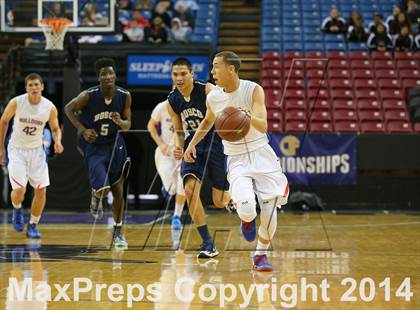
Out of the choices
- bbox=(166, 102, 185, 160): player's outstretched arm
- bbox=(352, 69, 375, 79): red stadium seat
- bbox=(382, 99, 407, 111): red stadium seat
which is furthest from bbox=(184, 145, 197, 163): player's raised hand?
bbox=(352, 69, 375, 79): red stadium seat

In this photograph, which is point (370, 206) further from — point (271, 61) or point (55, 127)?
point (55, 127)

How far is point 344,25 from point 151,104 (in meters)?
5.51

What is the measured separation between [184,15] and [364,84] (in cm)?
479

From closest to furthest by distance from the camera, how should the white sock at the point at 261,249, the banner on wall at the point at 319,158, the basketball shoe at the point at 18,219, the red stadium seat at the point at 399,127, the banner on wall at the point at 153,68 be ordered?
the white sock at the point at 261,249
the basketball shoe at the point at 18,219
the banner on wall at the point at 319,158
the red stadium seat at the point at 399,127
the banner on wall at the point at 153,68

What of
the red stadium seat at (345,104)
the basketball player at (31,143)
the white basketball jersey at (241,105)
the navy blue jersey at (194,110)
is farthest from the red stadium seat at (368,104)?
the white basketball jersey at (241,105)

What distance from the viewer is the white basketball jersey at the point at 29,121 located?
10.1m

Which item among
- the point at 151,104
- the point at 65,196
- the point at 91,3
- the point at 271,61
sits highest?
the point at 91,3

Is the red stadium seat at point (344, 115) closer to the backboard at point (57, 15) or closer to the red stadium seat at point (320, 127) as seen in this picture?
the red stadium seat at point (320, 127)

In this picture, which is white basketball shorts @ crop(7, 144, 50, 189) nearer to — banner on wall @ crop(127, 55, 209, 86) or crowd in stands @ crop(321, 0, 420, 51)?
banner on wall @ crop(127, 55, 209, 86)

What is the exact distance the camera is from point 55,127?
10086mm

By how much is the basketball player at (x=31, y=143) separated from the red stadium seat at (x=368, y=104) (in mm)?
8779

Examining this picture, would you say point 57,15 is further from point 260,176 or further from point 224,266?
point 224,266

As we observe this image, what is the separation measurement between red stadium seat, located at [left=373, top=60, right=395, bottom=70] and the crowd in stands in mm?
429

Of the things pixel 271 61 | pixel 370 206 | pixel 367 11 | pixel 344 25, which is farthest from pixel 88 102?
pixel 367 11
